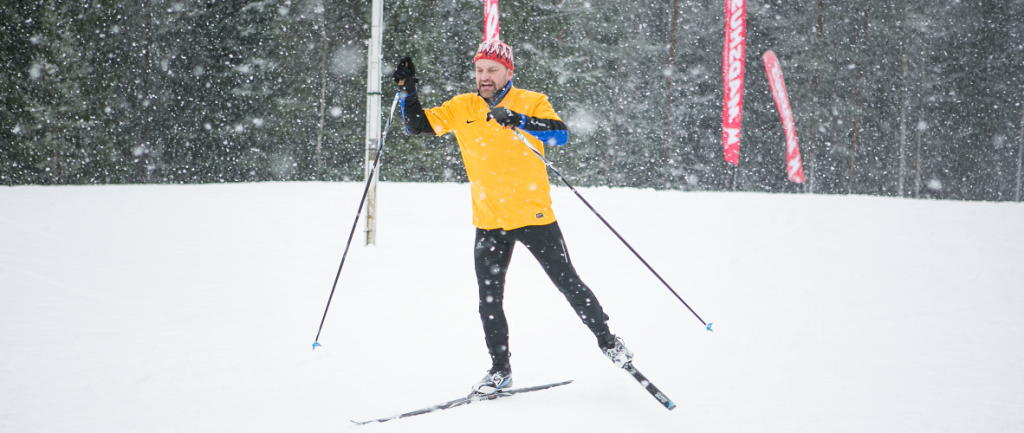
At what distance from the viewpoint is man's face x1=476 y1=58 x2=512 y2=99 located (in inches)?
119

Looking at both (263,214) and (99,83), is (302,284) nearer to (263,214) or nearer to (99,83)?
(263,214)

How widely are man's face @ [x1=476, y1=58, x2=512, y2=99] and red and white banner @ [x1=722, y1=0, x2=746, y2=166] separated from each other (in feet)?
31.9

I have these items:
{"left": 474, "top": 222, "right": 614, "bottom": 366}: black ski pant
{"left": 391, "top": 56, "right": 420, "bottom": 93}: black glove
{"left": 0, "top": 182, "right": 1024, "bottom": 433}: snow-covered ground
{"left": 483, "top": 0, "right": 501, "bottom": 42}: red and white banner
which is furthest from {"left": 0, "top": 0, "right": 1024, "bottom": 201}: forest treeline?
{"left": 474, "top": 222, "right": 614, "bottom": 366}: black ski pant

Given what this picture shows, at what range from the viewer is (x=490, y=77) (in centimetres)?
305

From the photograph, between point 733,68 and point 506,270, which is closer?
point 506,270

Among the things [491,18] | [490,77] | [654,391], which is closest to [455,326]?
[654,391]

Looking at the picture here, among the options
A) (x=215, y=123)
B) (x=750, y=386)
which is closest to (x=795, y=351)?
(x=750, y=386)

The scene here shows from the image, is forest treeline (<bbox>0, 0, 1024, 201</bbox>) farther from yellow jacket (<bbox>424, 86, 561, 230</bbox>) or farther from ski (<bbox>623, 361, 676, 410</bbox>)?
ski (<bbox>623, 361, 676, 410</bbox>)

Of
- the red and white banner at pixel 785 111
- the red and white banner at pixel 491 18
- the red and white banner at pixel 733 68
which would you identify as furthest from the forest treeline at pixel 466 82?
the red and white banner at pixel 491 18

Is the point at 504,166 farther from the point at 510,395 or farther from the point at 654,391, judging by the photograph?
the point at 654,391

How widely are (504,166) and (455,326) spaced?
1.97 meters

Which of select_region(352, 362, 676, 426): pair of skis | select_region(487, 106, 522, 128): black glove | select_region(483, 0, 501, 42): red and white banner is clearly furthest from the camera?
select_region(483, 0, 501, 42): red and white banner

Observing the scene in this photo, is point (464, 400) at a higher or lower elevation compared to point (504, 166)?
lower

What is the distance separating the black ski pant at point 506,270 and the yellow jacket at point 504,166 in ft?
0.21
